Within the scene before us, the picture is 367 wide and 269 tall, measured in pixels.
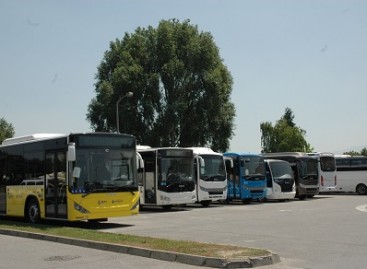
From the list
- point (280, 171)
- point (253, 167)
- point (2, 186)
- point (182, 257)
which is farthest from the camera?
point (280, 171)

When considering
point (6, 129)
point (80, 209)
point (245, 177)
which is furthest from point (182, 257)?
point (6, 129)

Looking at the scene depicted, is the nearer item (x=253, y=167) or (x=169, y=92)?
(x=253, y=167)

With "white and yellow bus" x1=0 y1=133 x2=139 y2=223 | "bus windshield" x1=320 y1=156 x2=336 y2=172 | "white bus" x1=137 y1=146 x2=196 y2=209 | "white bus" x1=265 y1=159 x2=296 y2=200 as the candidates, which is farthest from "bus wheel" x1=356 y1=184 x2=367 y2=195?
"white and yellow bus" x1=0 y1=133 x2=139 y2=223

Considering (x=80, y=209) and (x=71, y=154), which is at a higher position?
(x=71, y=154)

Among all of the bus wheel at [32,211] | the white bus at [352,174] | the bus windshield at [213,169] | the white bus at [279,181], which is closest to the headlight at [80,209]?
the bus wheel at [32,211]

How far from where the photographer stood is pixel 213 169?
92.9 feet

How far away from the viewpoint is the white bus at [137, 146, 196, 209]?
82.4 ft

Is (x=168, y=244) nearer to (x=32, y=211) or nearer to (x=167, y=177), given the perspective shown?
(x=32, y=211)

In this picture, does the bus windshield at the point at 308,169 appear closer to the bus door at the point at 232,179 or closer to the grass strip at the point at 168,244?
the bus door at the point at 232,179

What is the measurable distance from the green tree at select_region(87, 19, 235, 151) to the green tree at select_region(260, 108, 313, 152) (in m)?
31.8

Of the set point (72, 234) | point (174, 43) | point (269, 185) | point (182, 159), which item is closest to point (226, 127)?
point (174, 43)

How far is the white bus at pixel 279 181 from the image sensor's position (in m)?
31.8

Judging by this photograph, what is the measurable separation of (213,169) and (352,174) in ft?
56.9

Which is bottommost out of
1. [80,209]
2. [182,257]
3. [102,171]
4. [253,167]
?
[182,257]
